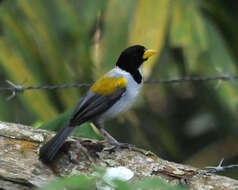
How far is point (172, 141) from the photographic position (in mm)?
9078

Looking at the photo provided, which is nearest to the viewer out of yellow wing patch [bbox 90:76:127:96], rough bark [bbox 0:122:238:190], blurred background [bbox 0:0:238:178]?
rough bark [bbox 0:122:238:190]

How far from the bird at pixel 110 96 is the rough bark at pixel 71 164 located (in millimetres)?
225

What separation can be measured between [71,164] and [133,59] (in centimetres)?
160

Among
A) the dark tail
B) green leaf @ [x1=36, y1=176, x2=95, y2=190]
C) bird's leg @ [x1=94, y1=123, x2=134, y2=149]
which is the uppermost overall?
green leaf @ [x1=36, y1=176, x2=95, y2=190]

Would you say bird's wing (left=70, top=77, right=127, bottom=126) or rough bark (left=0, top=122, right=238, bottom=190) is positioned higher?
bird's wing (left=70, top=77, right=127, bottom=126)

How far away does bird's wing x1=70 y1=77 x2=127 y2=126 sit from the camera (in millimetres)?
4160

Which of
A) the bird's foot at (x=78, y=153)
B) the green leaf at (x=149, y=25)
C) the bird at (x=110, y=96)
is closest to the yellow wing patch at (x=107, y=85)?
the bird at (x=110, y=96)

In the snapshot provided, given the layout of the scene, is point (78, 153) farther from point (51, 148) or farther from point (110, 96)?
point (110, 96)

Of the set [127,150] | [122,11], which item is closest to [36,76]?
[122,11]

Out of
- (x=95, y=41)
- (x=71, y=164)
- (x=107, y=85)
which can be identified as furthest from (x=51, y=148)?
(x=95, y=41)

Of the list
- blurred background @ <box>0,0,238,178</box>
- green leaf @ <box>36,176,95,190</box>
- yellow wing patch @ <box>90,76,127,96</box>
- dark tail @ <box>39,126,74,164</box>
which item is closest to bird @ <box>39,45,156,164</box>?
yellow wing patch @ <box>90,76,127,96</box>

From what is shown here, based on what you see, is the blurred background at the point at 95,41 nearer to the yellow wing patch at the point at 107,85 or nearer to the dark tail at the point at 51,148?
the yellow wing patch at the point at 107,85

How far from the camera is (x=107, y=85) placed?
176 inches

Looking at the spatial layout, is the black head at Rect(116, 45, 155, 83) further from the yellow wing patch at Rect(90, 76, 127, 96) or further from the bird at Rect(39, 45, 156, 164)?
the yellow wing patch at Rect(90, 76, 127, 96)
